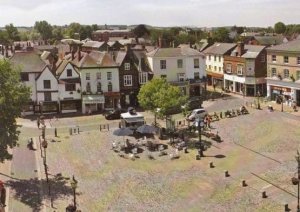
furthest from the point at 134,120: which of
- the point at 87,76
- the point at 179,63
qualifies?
the point at 179,63

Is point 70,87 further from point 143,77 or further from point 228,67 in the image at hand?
point 228,67

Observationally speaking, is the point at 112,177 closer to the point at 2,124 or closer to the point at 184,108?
the point at 2,124

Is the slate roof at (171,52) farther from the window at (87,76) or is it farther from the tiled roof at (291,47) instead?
the tiled roof at (291,47)

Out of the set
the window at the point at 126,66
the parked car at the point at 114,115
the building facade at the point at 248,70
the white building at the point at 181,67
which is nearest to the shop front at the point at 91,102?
the parked car at the point at 114,115

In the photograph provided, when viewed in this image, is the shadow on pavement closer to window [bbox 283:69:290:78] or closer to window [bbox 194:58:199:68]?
window [bbox 283:69:290:78]

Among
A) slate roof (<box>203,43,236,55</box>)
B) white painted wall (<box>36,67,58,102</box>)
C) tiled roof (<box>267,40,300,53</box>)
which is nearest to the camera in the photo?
tiled roof (<box>267,40,300,53</box>)

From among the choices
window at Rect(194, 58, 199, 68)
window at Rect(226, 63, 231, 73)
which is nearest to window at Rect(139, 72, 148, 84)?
window at Rect(194, 58, 199, 68)

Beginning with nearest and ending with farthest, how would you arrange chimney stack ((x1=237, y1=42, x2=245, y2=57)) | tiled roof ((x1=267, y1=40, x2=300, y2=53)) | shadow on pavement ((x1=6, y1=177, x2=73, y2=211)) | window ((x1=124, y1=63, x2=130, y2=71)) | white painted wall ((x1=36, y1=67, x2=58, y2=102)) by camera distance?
shadow on pavement ((x1=6, y1=177, x2=73, y2=211)), tiled roof ((x1=267, y1=40, x2=300, y2=53)), white painted wall ((x1=36, y1=67, x2=58, y2=102)), window ((x1=124, y1=63, x2=130, y2=71)), chimney stack ((x1=237, y1=42, x2=245, y2=57))
